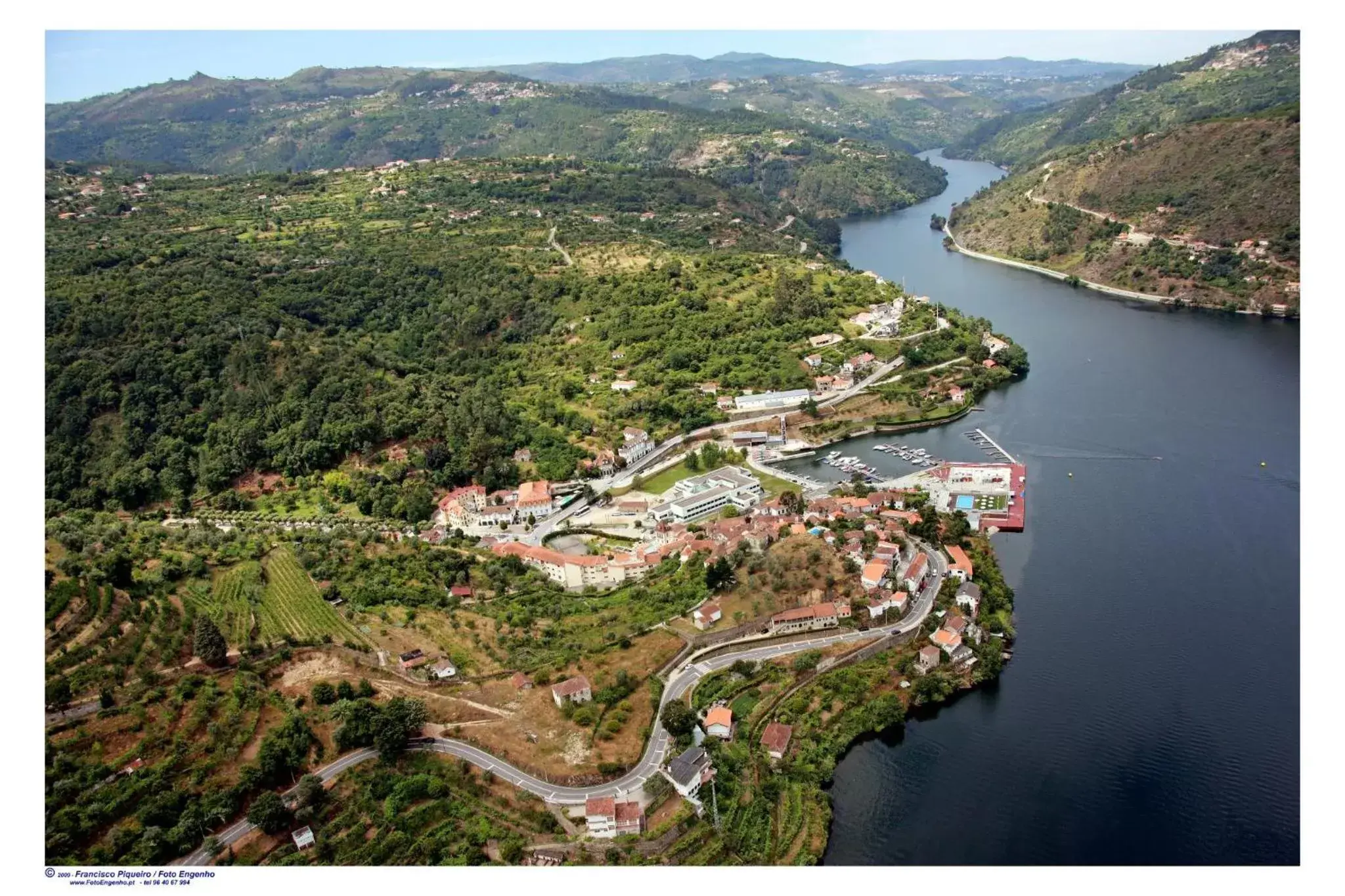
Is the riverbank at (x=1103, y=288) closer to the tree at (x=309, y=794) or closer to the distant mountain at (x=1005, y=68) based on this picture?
the tree at (x=309, y=794)

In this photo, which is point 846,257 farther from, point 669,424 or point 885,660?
point 885,660

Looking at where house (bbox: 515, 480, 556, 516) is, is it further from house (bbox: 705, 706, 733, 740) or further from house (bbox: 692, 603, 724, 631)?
house (bbox: 705, 706, 733, 740)

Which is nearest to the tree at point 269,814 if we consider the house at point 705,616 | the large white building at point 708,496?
the house at point 705,616

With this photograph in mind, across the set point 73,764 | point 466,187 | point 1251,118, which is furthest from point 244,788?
point 1251,118

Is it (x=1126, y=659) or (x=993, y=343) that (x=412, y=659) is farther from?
(x=993, y=343)

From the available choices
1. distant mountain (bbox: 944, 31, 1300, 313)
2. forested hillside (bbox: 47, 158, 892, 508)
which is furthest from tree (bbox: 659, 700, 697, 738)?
distant mountain (bbox: 944, 31, 1300, 313)

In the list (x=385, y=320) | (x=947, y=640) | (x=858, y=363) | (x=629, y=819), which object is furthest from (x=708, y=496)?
(x=385, y=320)

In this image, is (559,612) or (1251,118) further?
(1251,118)
